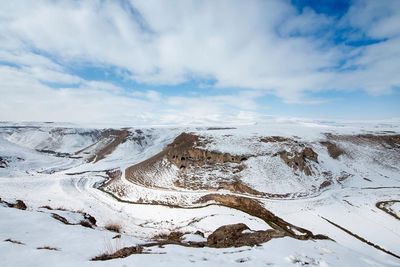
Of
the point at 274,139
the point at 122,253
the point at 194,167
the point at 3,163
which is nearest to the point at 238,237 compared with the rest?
the point at 122,253

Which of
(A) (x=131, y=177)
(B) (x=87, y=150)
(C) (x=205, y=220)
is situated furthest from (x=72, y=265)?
(B) (x=87, y=150)

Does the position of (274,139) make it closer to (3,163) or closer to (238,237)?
(238,237)

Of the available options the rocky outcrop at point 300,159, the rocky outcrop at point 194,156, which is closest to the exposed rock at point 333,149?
the rocky outcrop at point 300,159

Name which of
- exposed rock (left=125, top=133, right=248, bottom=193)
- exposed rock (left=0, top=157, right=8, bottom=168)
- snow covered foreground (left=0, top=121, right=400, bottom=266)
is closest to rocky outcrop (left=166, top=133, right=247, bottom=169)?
exposed rock (left=125, top=133, right=248, bottom=193)

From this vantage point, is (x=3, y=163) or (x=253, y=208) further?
(x=3, y=163)

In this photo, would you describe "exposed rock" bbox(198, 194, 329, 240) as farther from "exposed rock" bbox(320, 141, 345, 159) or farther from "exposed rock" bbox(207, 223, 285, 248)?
"exposed rock" bbox(320, 141, 345, 159)

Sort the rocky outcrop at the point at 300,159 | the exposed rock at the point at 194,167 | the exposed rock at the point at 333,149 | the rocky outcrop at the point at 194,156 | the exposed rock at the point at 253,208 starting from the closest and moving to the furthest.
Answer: the exposed rock at the point at 253,208 < the exposed rock at the point at 194,167 < the rocky outcrop at the point at 300,159 < the rocky outcrop at the point at 194,156 < the exposed rock at the point at 333,149

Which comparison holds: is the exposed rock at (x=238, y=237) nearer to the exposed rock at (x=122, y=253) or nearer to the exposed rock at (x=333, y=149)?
the exposed rock at (x=122, y=253)

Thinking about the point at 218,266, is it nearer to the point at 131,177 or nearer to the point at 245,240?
the point at 245,240
